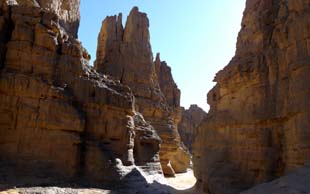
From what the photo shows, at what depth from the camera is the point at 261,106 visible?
1780 cm

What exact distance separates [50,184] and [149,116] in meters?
24.4

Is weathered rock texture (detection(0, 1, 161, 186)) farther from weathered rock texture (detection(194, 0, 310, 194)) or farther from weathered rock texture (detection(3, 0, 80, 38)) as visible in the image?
weathered rock texture (detection(194, 0, 310, 194))

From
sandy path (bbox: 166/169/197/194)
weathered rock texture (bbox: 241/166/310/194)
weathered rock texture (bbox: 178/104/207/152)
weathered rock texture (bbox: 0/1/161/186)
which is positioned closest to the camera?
weathered rock texture (bbox: 241/166/310/194)

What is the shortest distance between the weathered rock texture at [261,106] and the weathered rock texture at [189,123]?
42733mm

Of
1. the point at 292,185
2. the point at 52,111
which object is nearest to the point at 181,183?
the point at 52,111

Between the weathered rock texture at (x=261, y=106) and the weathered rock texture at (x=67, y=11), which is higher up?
the weathered rock texture at (x=67, y=11)

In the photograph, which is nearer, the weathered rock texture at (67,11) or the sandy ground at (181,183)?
the weathered rock texture at (67,11)

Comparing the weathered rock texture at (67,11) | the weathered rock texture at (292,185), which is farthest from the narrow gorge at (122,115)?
the weathered rock texture at (67,11)

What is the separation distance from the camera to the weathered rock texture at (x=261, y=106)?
14906 mm

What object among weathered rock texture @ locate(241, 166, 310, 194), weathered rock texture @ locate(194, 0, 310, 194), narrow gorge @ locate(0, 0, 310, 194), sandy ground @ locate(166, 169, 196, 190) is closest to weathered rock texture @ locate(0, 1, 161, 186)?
narrow gorge @ locate(0, 0, 310, 194)

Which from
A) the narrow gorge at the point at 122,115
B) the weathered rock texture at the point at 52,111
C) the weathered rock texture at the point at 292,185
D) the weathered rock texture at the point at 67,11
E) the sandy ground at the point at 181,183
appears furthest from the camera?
the sandy ground at the point at 181,183

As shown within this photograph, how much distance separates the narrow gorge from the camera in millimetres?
16031

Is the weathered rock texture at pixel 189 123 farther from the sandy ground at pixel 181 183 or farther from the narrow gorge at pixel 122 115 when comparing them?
the narrow gorge at pixel 122 115

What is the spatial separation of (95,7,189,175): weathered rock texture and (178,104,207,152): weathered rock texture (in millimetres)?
23422
